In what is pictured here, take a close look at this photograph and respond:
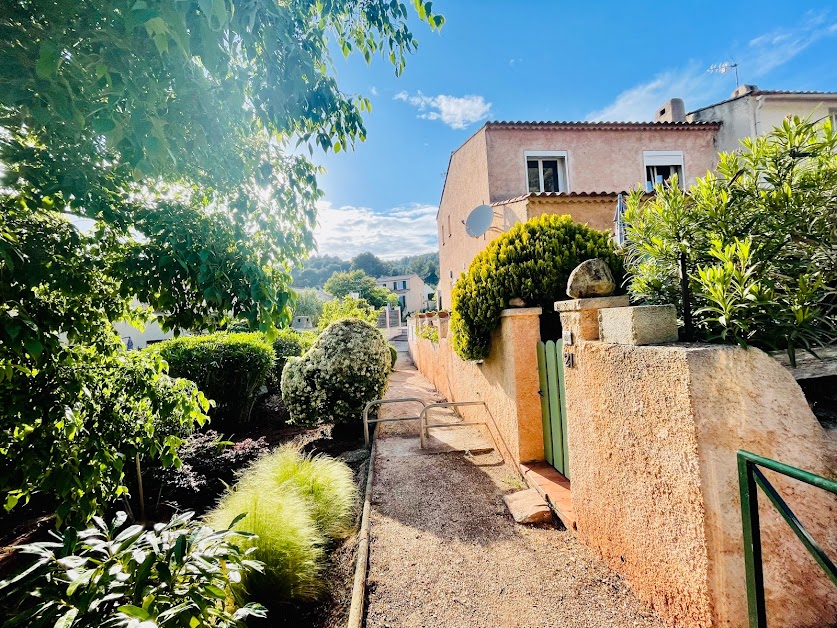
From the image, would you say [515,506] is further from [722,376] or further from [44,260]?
[44,260]

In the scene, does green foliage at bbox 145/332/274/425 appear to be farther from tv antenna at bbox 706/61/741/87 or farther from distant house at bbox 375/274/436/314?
distant house at bbox 375/274/436/314

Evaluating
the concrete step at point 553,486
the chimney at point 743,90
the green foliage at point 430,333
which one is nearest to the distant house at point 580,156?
the chimney at point 743,90

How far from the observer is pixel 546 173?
12.0 m

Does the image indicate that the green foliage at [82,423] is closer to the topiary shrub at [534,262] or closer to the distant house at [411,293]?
the topiary shrub at [534,262]

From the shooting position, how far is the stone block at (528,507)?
3486 mm

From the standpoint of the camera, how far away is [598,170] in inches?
472

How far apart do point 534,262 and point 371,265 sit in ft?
254

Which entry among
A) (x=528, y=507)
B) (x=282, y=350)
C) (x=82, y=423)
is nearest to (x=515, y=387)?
(x=528, y=507)

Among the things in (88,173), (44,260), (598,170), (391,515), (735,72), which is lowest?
(391,515)

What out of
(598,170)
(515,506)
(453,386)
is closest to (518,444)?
(515,506)

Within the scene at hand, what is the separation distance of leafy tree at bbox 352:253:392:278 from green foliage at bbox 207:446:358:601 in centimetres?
7561

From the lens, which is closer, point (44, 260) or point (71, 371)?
point (44, 260)

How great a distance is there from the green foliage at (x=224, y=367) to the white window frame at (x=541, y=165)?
939 cm

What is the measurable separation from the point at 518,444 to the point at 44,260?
4382 mm
